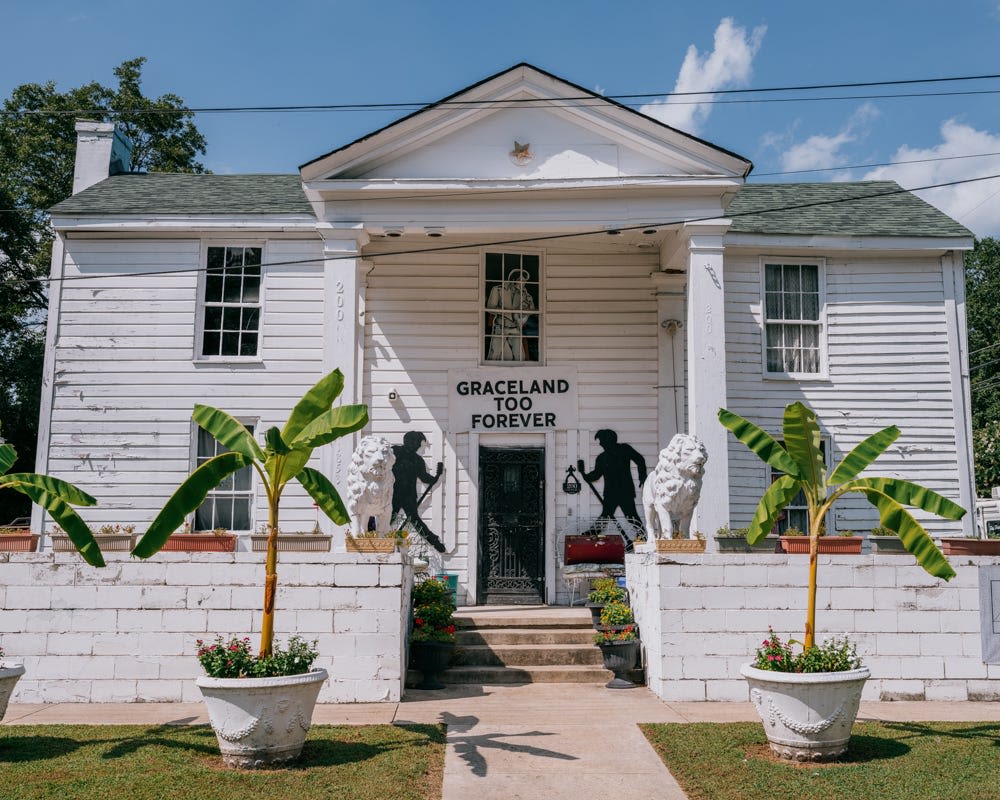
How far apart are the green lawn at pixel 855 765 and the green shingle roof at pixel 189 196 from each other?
10.6m

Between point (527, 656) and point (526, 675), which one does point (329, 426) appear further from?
point (527, 656)

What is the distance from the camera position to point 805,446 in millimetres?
8352

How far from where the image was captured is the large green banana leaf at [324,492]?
845 cm

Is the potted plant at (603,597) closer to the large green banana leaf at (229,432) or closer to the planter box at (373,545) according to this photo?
the planter box at (373,545)

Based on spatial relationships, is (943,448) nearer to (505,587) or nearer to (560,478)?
(560,478)

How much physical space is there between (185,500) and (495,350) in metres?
8.31

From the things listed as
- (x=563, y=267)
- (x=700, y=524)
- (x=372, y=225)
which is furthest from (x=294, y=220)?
(x=700, y=524)

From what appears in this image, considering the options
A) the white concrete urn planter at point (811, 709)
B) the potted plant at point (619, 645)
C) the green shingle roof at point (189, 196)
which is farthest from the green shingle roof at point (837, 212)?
the white concrete urn planter at point (811, 709)

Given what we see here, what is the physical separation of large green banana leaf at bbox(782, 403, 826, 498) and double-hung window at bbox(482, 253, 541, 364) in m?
7.38

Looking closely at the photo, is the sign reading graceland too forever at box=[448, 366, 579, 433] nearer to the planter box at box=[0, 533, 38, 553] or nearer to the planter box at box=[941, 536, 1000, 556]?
the planter box at box=[941, 536, 1000, 556]

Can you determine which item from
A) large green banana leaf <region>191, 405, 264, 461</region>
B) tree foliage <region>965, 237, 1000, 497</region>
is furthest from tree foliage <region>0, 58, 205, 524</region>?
tree foliage <region>965, 237, 1000, 497</region>

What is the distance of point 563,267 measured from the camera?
51.3ft

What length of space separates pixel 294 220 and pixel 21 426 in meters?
12.1

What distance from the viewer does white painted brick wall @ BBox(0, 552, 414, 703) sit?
33.2 feet
